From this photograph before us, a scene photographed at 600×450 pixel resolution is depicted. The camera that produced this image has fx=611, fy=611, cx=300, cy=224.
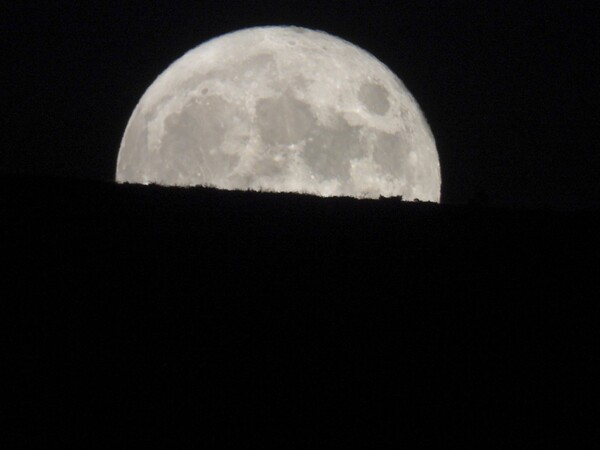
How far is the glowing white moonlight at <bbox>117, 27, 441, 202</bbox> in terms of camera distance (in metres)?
7.14

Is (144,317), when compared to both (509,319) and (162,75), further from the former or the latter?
(162,75)

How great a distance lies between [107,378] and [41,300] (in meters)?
0.50

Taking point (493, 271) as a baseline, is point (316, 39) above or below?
above

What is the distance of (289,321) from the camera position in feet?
10.7

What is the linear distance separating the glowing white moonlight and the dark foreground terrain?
124 inches

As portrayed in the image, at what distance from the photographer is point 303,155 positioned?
705 centimetres

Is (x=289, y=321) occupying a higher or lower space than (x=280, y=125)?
lower

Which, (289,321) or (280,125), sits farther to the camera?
(280,125)

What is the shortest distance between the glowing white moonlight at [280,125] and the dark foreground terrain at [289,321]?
124 inches

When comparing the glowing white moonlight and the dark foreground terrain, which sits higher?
the glowing white moonlight

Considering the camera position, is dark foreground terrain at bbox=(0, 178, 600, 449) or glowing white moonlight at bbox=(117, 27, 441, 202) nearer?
dark foreground terrain at bbox=(0, 178, 600, 449)

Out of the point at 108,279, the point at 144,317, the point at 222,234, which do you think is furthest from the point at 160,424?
the point at 222,234

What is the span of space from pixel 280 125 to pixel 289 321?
426 centimetres

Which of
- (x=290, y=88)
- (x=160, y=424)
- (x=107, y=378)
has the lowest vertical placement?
(x=160, y=424)
